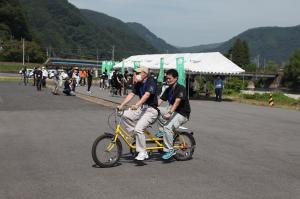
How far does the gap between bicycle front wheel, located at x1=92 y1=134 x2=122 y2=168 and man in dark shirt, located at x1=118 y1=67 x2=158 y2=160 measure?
1.24ft

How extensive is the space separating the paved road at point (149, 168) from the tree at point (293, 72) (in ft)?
350

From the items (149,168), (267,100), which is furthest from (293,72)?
(149,168)

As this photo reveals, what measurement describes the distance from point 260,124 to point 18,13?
12325 cm

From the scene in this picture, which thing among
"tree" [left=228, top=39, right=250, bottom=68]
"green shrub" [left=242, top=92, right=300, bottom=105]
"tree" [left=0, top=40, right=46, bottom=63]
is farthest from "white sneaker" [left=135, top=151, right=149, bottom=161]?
"tree" [left=228, top=39, right=250, bottom=68]

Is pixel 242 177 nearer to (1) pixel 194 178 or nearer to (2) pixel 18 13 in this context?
(1) pixel 194 178

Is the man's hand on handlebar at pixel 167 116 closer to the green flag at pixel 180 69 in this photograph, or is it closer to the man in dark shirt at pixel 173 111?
the man in dark shirt at pixel 173 111

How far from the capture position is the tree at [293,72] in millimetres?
115188

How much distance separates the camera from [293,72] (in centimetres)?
11656

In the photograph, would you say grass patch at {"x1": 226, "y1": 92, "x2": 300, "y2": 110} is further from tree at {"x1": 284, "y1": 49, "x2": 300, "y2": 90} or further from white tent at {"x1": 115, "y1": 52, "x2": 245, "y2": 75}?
tree at {"x1": 284, "y1": 49, "x2": 300, "y2": 90}

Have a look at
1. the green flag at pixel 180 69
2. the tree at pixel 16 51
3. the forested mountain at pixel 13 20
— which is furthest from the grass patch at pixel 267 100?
the forested mountain at pixel 13 20

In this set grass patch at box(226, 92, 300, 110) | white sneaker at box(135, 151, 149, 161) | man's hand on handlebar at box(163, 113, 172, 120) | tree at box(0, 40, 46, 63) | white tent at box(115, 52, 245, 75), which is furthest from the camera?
tree at box(0, 40, 46, 63)

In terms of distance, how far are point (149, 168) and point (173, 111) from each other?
3.86 ft

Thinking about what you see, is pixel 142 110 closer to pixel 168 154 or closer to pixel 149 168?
pixel 168 154

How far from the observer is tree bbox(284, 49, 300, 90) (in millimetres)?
115188
